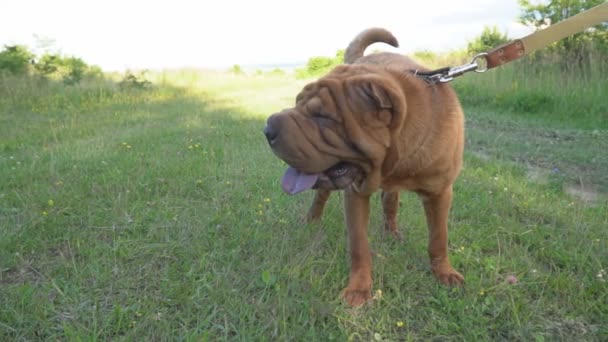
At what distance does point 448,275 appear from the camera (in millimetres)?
2445

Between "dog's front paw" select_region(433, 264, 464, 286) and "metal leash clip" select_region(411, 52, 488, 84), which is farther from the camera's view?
"dog's front paw" select_region(433, 264, 464, 286)

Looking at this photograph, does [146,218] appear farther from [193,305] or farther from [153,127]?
[153,127]

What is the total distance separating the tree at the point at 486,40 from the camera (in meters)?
13.6

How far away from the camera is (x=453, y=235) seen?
2.95 meters

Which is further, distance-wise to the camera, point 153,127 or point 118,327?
point 153,127

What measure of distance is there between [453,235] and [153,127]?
189 inches

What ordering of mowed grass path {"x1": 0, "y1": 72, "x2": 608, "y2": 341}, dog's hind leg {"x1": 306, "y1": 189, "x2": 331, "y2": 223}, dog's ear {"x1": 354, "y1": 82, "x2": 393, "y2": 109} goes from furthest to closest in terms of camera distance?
1. dog's hind leg {"x1": 306, "y1": 189, "x2": 331, "y2": 223}
2. mowed grass path {"x1": 0, "y1": 72, "x2": 608, "y2": 341}
3. dog's ear {"x1": 354, "y1": 82, "x2": 393, "y2": 109}

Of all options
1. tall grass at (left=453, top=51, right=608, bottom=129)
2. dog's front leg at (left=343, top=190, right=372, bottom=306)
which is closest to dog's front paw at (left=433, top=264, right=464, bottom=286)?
dog's front leg at (left=343, top=190, right=372, bottom=306)

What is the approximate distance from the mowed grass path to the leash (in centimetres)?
109

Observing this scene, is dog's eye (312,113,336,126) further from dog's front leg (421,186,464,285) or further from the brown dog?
dog's front leg (421,186,464,285)

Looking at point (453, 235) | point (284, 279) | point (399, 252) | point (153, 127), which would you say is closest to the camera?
point (284, 279)

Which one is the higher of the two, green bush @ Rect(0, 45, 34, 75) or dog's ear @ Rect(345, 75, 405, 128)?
green bush @ Rect(0, 45, 34, 75)

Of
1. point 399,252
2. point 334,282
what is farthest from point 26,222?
point 399,252

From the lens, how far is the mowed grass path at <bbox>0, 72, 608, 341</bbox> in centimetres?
202
